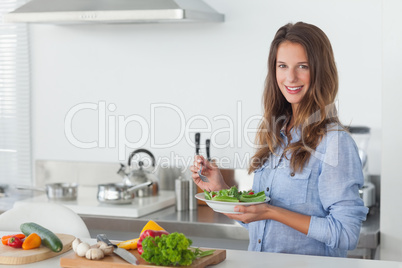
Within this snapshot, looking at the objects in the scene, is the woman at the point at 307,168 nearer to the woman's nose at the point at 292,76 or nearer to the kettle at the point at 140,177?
the woman's nose at the point at 292,76

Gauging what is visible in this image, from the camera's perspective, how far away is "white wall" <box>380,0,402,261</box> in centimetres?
262

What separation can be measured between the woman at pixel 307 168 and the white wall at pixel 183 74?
4.11ft

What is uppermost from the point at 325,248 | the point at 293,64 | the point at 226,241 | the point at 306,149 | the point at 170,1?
the point at 170,1

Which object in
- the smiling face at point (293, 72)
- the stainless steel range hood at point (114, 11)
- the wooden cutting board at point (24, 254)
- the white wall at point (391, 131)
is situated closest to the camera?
the wooden cutting board at point (24, 254)

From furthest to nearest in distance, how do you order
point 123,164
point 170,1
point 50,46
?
point 50,46 < point 123,164 < point 170,1

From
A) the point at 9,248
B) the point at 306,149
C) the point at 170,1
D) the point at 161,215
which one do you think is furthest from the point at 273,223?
the point at 170,1

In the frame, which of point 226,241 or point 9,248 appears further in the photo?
point 226,241

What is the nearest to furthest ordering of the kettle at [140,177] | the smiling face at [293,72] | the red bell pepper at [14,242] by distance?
the red bell pepper at [14,242]
the smiling face at [293,72]
the kettle at [140,177]

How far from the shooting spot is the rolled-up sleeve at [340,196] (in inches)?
73.7

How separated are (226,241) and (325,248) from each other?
4.16 ft

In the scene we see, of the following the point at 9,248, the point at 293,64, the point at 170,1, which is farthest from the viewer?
the point at 170,1

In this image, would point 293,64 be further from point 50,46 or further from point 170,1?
point 50,46

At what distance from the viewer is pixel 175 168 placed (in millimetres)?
3594

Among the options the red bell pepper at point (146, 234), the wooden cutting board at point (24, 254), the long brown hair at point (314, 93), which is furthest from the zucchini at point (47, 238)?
the long brown hair at point (314, 93)
